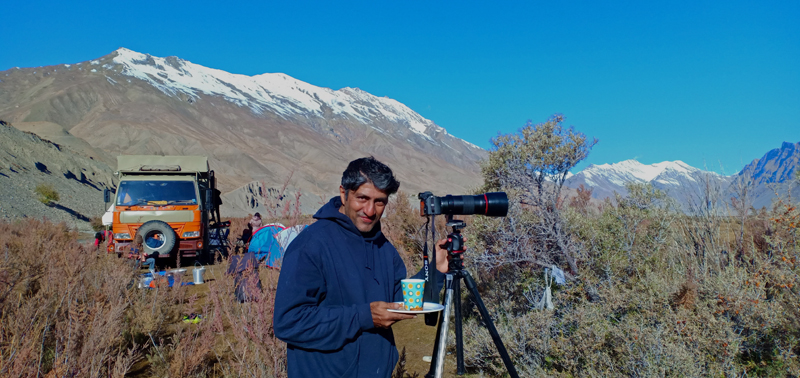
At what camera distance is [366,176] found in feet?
5.96

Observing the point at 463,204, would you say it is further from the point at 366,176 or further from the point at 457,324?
the point at 366,176

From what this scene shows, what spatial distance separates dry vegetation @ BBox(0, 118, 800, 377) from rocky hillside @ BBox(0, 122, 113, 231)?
1870 centimetres

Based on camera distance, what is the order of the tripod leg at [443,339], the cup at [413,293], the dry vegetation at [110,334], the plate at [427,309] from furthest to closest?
the dry vegetation at [110,334], the tripod leg at [443,339], the cup at [413,293], the plate at [427,309]

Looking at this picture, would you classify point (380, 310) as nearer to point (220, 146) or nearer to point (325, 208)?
point (325, 208)

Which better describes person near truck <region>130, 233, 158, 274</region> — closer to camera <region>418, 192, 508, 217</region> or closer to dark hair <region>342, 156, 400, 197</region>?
camera <region>418, 192, 508, 217</region>

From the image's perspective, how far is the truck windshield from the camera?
8906 mm

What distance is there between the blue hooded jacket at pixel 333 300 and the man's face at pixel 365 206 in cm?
5

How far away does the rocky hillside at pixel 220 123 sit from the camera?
58.3 m

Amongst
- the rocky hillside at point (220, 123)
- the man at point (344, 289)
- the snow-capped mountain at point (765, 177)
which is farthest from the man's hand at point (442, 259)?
the rocky hillside at point (220, 123)

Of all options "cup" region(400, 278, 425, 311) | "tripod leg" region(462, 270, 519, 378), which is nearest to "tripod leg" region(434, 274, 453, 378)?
"tripod leg" region(462, 270, 519, 378)

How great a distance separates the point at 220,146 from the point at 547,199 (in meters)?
64.9

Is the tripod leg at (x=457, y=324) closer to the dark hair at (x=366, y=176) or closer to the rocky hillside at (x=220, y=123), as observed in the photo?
the dark hair at (x=366, y=176)

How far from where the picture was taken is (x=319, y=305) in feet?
5.35

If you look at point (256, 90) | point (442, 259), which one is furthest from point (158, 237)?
point (256, 90)
